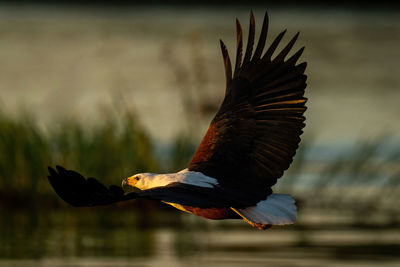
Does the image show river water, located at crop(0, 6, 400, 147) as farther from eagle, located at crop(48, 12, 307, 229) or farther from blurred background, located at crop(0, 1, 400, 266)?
eagle, located at crop(48, 12, 307, 229)

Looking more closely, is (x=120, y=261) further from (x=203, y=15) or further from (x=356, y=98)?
(x=203, y=15)

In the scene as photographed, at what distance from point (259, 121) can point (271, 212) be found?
0.80 metres

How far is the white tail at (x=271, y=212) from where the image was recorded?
20.5ft

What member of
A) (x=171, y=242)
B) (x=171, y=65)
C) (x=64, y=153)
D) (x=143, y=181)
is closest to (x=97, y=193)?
(x=143, y=181)

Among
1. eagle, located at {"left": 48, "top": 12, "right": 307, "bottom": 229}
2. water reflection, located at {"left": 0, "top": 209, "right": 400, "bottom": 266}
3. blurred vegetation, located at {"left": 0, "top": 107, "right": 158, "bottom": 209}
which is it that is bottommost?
water reflection, located at {"left": 0, "top": 209, "right": 400, "bottom": 266}

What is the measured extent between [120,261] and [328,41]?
71.7ft

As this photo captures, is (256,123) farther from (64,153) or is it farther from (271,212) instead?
(64,153)

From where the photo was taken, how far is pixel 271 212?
6371 millimetres

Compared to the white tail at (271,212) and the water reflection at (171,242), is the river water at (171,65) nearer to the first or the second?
the water reflection at (171,242)

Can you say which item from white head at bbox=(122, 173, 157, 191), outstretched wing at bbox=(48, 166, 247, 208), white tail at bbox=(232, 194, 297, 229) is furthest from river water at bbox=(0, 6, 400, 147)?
outstretched wing at bbox=(48, 166, 247, 208)

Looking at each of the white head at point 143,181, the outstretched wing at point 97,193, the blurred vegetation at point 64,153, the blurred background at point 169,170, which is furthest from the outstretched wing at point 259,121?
the blurred vegetation at point 64,153

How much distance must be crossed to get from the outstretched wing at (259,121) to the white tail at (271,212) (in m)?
0.31

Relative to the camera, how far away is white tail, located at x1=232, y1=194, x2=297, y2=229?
626 cm

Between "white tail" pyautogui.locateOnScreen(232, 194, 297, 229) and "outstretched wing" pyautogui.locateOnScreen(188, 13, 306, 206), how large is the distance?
0.31 meters
